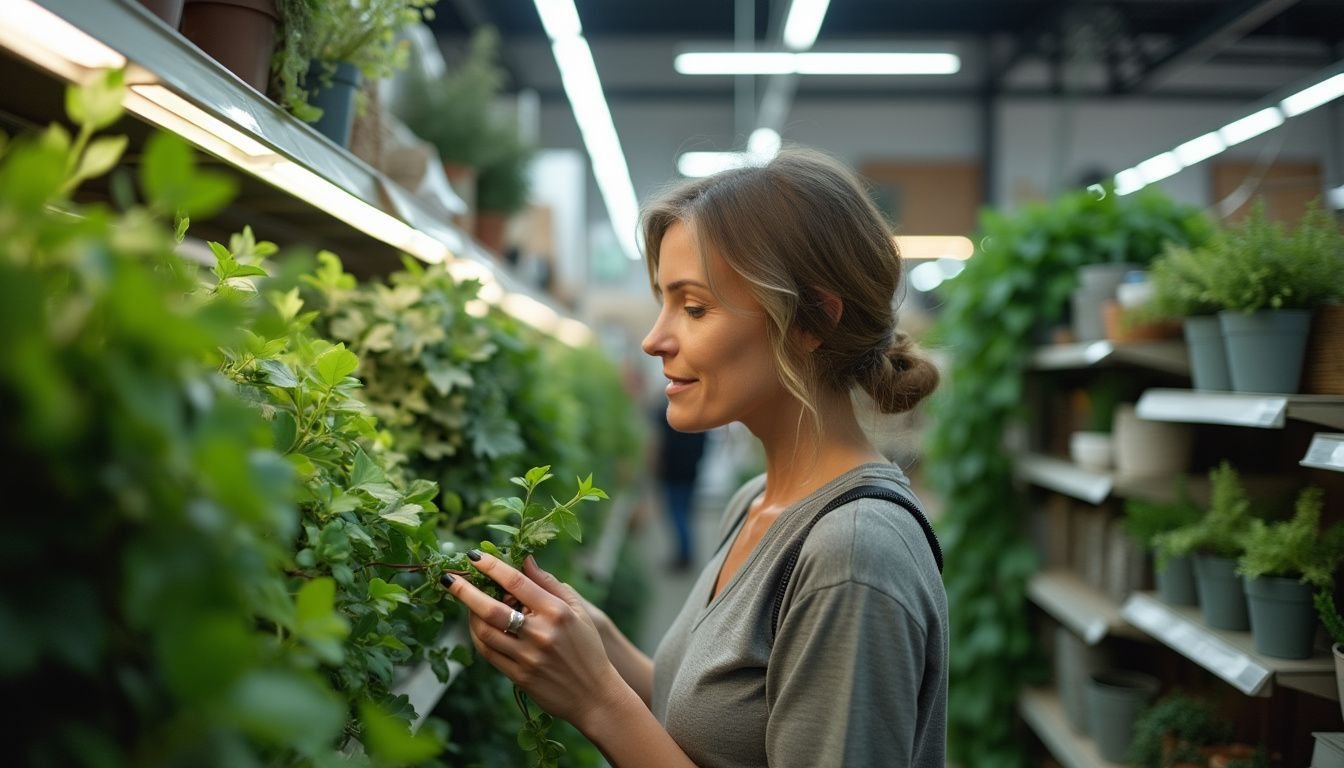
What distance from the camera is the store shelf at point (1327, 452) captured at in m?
1.62

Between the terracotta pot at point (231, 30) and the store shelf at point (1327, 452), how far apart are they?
1.71 m

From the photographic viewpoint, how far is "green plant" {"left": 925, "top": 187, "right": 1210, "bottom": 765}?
11.7ft

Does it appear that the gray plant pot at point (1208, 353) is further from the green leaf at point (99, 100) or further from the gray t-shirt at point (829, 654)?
the green leaf at point (99, 100)

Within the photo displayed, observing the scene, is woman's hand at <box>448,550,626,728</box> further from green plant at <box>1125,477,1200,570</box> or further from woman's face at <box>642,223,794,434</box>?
green plant at <box>1125,477,1200,570</box>

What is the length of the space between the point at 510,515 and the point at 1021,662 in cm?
264

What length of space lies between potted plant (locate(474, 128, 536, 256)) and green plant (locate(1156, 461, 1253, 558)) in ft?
7.63

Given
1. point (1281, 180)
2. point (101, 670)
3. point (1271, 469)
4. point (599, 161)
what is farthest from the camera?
point (599, 161)

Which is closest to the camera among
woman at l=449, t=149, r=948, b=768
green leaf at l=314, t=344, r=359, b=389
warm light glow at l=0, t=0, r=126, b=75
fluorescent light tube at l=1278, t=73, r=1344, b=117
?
warm light glow at l=0, t=0, r=126, b=75

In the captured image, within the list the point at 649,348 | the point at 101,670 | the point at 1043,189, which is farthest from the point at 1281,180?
the point at 1043,189

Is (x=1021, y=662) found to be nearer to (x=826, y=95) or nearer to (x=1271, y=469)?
(x=1271, y=469)

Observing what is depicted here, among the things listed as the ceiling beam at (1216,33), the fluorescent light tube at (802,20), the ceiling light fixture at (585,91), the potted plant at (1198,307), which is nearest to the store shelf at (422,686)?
the ceiling light fixture at (585,91)

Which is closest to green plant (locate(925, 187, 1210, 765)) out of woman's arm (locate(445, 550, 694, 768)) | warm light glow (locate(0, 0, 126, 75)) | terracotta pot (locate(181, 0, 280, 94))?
woman's arm (locate(445, 550, 694, 768))

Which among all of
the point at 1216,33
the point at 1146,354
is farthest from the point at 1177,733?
the point at 1216,33

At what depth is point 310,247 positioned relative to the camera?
2080 mm
